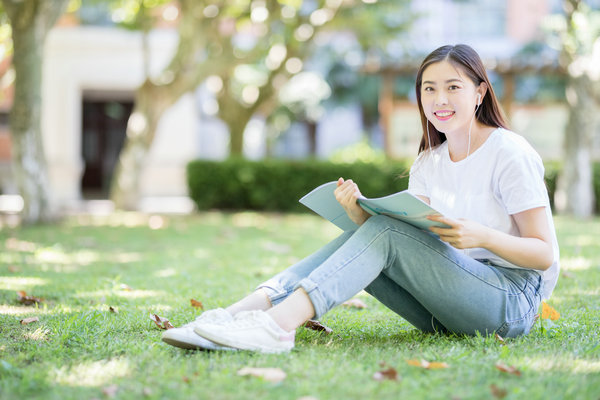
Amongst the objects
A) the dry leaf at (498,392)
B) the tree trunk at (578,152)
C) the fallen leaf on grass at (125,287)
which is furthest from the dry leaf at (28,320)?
the tree trunk at (578,152)

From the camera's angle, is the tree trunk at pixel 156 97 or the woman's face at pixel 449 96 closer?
the woman's face at pixel 449 96

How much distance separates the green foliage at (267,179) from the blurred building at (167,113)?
1570mm

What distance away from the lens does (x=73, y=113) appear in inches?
670

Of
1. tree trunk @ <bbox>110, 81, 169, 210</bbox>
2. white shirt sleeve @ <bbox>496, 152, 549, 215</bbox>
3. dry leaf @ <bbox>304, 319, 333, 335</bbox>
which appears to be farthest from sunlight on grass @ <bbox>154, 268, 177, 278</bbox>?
tree trunk @ <bbox>110, 81, 169, 210</bbox>

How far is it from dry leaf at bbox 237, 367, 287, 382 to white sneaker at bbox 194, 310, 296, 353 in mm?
179

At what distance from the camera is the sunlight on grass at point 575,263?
5500mm

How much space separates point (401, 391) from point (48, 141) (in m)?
16.4

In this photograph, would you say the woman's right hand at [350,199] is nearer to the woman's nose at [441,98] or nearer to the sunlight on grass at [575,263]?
the woman's nose at [441,98]

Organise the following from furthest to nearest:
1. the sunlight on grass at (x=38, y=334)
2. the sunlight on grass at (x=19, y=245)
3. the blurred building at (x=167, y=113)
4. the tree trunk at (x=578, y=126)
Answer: the blurred building at (x=167, y=113)
the tree trunk at (x=578, y=126)
the sunlight on grass at (x=19, y=245)
the sunlight on grass at (x=38, y=334)

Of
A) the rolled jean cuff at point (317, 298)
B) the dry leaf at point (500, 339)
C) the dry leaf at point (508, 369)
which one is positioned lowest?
the dry leaf at point (500, 339)

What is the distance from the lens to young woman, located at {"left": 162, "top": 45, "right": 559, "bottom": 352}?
252cm

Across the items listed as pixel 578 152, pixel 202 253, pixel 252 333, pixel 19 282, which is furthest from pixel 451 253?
pixel 578 152

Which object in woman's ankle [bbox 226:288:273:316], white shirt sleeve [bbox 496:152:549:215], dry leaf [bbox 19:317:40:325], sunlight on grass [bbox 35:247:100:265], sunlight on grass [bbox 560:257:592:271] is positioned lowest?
sunlight on grass [bbox 35:247:100:265]

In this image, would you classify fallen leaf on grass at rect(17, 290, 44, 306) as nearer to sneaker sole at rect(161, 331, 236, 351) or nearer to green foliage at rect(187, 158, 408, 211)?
sneaker sole at rect(161, 331, 236, 351)
